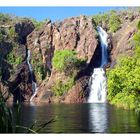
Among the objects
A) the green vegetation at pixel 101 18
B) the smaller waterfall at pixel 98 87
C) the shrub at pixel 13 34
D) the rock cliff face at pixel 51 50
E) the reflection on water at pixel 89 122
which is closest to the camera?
the reflection on water at pixel 89 122

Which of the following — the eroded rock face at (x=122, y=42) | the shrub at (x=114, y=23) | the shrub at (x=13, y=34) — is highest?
the shrub at (x=114, y=23)

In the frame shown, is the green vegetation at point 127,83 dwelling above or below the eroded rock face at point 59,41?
below

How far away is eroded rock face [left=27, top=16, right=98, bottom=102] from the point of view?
66.2 metres

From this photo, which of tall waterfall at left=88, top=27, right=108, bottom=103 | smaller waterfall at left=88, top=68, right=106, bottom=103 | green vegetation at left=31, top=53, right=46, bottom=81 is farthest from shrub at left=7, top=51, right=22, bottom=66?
smaller waterfall at left=88, top=68, right=106, bottom=103

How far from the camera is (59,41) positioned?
232ft

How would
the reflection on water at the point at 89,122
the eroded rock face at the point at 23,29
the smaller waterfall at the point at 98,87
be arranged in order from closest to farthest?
the reflection on water at the point at 89,122, the smaller waterfall at the point at 98,87, the eroded rock face at the point at 23,29

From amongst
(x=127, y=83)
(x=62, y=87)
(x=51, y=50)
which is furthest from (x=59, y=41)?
(x=127, y=83)

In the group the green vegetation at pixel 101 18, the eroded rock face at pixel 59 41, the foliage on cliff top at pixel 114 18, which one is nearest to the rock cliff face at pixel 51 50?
the eroded rock face at pixel 59 41

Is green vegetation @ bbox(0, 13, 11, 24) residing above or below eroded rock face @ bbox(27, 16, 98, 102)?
above

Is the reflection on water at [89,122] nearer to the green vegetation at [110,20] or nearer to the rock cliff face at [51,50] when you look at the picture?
the rock cliff face at [51,50]

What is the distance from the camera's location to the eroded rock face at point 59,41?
66.2m

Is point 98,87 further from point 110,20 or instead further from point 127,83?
point 127,83

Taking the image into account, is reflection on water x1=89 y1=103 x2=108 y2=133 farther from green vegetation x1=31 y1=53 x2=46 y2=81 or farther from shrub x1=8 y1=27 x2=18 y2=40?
shrub x1=8 y1=27 x2=18 y2=40
